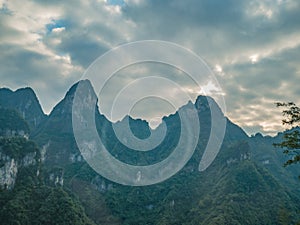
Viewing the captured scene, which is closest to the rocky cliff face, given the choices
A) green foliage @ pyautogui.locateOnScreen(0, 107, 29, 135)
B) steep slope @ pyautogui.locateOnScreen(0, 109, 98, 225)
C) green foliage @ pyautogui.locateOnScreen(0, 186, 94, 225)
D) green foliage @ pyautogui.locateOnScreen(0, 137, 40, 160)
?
steep slope @ pyautogui.locateOnScreen(0, 109, 98, 225)

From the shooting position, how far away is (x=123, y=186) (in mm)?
105812

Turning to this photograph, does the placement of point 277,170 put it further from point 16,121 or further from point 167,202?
point 16,121

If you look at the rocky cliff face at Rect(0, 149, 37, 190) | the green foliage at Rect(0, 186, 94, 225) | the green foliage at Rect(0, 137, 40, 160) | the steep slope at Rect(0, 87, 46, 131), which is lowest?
the green foliage at Rect(0, 186, 94, 225)

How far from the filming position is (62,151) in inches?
4461

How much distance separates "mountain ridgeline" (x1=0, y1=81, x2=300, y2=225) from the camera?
61750 millimetres

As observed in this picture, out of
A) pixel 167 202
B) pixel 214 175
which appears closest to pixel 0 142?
pixel 167 202

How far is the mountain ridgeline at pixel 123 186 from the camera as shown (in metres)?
61.8

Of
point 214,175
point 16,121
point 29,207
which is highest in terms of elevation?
point 16,121

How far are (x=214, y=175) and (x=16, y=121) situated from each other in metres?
64.3

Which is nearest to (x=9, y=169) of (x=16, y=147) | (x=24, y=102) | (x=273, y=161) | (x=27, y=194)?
(x=16, y=147)

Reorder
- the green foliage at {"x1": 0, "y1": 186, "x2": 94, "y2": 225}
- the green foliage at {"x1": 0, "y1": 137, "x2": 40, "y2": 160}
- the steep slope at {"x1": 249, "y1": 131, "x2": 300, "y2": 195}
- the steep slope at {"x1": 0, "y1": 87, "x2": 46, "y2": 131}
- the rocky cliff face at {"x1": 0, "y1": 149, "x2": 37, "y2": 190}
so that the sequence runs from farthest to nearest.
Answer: the steep slope at {"x1": 0, "y1": 87, "x2": 46, "y2": 131}
the steep slope at {"x1": 249, "y1": 131, "x2": 300, "y2": 195}
the green foliage at {"x1": 0, "y1": 137, "x2": 40, "y2": 160}
the rocky cliff face at {"x1": 0, "y1": 149, "x2": 37, "y2": 190}
the green foliage at {"x1": 0, "y1": 186, "x2": 94, "y2": 225}

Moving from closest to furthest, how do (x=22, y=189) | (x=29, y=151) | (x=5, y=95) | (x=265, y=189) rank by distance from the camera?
(x=22, y=189) → (x=29, y=151) → (x=265, y=189) → (x=5, y=95)

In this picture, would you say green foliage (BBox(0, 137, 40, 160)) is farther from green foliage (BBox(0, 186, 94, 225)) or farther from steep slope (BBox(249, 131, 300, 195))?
steep slope (BBox(249, 131, 300, 195))

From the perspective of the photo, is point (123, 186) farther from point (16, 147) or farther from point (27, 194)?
point (27, 194)
